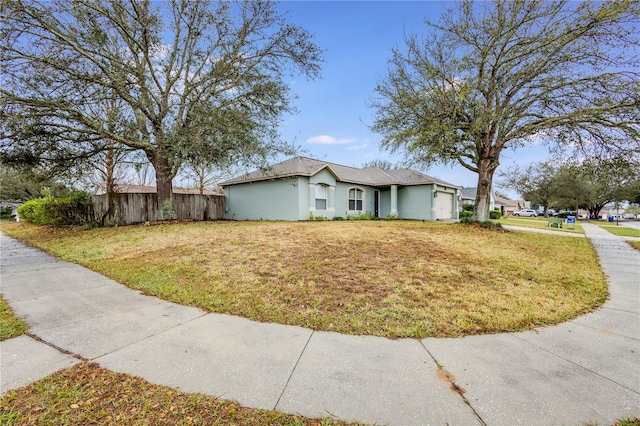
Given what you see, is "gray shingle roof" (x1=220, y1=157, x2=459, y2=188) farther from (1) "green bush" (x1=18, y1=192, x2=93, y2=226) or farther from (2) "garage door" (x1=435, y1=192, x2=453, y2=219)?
(1) "green bush" (x1=18, y1=192, x2=93, y2=226)

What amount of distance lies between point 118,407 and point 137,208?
14.6 m

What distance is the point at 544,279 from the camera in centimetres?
561

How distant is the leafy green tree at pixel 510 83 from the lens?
10352 mm

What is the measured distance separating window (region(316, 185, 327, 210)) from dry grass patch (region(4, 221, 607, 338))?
8169mm

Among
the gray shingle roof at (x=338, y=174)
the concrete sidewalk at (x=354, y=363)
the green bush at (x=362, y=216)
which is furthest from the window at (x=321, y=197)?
the concrete sidewalk at (x=354, y=363)

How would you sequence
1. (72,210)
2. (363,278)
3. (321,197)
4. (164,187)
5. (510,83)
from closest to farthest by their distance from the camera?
(363,278) → (510,83) → (72,210) → (164,187) → (321,197)

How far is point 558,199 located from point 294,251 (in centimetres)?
5110

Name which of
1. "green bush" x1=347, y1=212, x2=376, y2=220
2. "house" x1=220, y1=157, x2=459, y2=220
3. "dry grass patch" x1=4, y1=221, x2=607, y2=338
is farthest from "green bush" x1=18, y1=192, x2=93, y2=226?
"green bush" x1=347, y1=212, x2=376, y2=220

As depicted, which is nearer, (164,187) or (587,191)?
(164,187)

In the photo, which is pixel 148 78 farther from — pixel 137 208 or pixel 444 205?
pixel 444 205

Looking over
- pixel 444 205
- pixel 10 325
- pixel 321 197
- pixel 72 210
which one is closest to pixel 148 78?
pixel 72 210

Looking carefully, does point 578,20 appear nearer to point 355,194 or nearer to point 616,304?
point 616,304

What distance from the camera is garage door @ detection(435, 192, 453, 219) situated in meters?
20.5

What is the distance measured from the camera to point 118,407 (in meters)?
2.02
